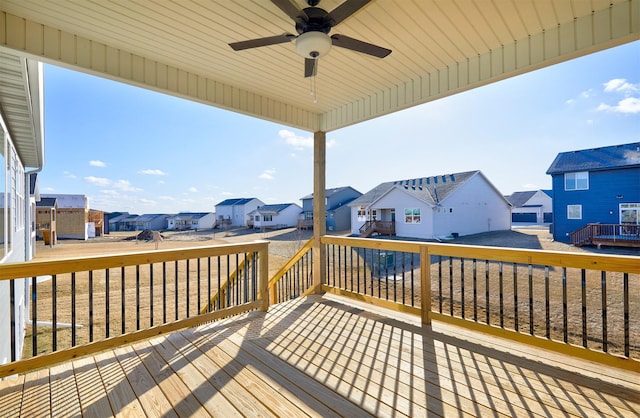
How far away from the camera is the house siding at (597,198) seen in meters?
13.0

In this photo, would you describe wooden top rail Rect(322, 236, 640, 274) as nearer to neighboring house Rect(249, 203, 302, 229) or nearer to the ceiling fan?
the ceiling fan

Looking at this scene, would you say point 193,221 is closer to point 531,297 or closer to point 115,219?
point 115,219

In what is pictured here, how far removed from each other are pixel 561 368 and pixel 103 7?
4621 millimetres

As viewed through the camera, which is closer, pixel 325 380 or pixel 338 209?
pixel 325 380

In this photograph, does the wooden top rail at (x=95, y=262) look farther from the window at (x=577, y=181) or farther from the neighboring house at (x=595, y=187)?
the window at (x=577, y=181)

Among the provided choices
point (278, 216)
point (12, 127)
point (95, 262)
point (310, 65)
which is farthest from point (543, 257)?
point (278, 216)

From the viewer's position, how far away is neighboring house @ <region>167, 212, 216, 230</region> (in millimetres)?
43656

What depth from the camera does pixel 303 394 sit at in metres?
1.95

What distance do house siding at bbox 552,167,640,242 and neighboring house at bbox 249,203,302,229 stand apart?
25103 millimetres

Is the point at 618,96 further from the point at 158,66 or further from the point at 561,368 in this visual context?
the point at 158,66

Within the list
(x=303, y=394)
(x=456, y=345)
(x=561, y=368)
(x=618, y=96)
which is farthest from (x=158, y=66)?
(x=618, y=96)

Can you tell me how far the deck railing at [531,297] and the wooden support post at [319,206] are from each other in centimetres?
13

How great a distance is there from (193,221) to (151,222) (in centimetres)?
658

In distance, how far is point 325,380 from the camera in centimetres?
212
